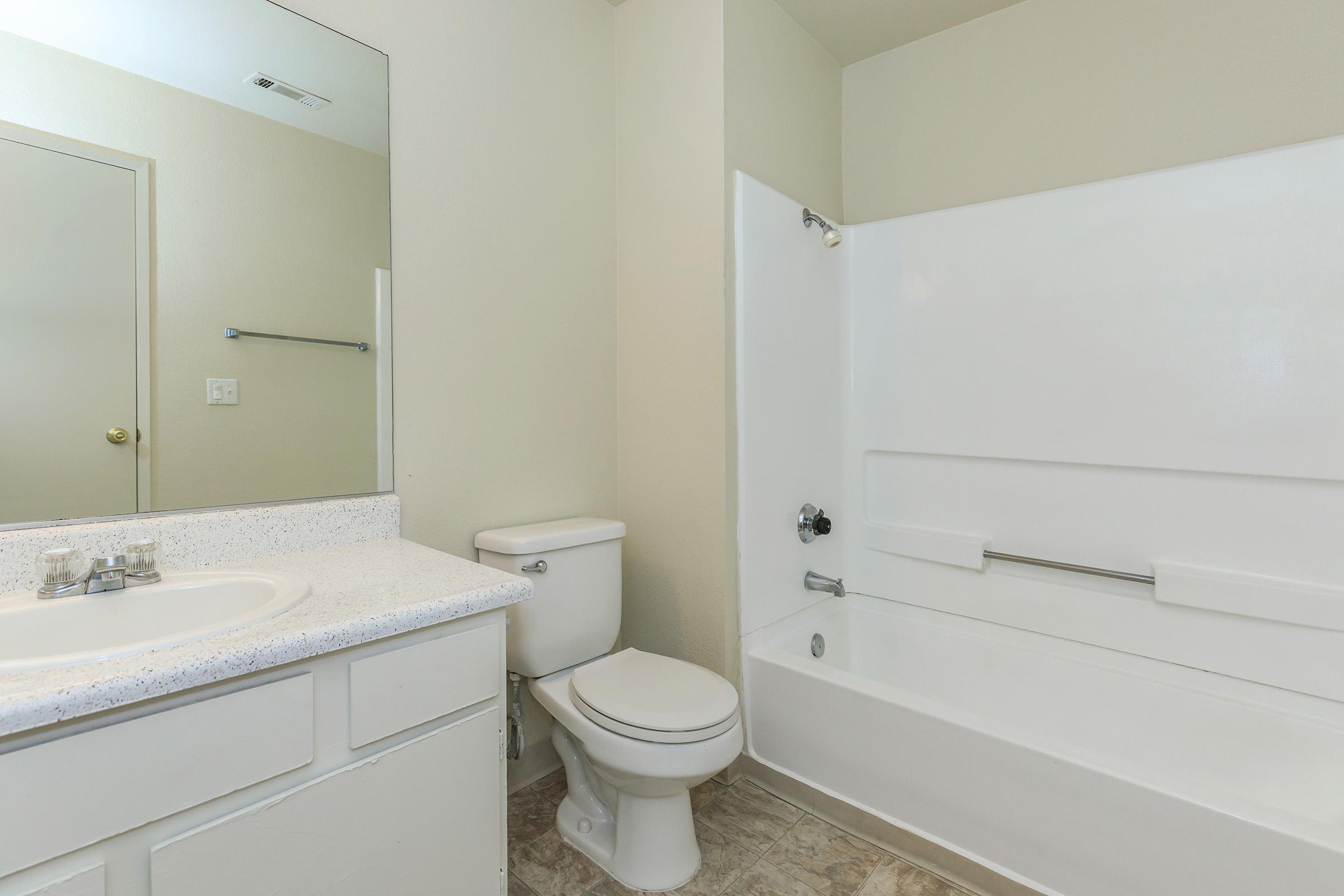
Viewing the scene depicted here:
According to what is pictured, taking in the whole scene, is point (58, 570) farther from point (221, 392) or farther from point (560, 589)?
point (560, 589)

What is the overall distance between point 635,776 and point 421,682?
0.61 metres

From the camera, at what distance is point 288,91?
143 centimetres

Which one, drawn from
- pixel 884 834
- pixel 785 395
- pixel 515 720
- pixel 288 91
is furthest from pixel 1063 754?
pixel 288 91

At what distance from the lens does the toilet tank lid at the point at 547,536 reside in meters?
1.66

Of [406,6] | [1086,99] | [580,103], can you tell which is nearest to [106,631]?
[406,6]

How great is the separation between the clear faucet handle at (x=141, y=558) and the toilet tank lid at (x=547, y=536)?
2.33 ft

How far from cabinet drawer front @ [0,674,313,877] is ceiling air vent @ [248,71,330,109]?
125 centimetres

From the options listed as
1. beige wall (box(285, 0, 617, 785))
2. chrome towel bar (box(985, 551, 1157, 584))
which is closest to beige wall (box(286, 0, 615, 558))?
A: beige wall (box(285, 0, 617, 785))

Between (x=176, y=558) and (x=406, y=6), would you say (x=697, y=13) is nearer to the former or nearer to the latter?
(x=406, y=6)

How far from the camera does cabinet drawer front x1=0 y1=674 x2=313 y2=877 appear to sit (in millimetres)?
714

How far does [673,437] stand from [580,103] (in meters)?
1.09

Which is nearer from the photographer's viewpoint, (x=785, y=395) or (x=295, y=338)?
(x=295, y=338)

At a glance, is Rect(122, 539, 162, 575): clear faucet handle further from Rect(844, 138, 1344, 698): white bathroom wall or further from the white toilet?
Rect(844, 138, 1344, 698): white bathroom wall

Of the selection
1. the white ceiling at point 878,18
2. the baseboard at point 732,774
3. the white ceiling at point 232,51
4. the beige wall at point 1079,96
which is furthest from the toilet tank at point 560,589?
the white ceiling at point 878,18
